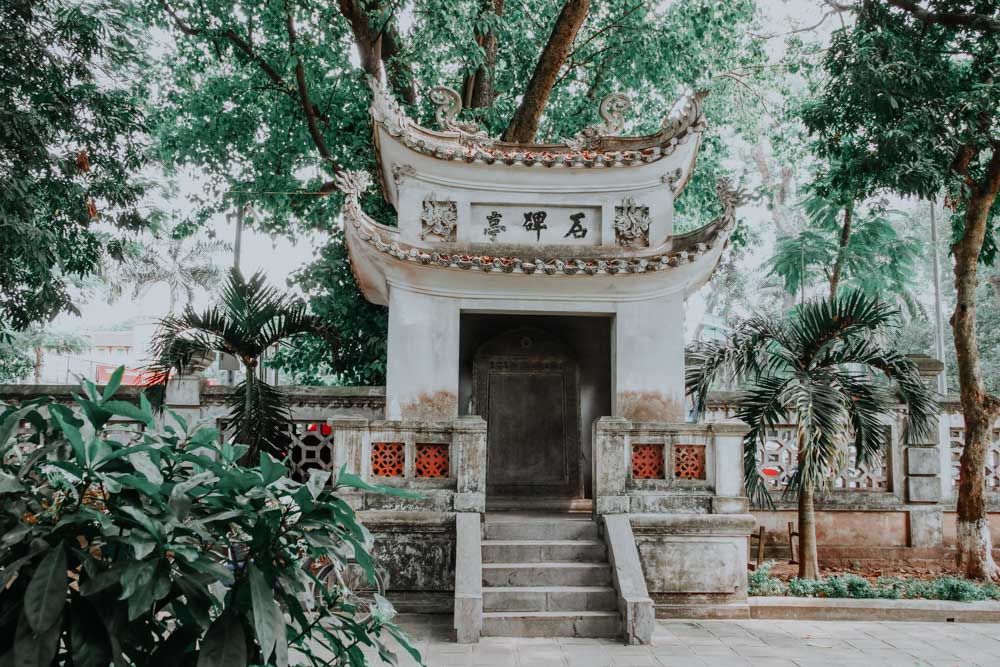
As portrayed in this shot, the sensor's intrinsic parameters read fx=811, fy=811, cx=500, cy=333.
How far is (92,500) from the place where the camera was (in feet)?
6.66

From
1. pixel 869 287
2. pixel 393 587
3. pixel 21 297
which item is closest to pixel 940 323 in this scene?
pixel 869 287

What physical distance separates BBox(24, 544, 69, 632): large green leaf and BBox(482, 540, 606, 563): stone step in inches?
237

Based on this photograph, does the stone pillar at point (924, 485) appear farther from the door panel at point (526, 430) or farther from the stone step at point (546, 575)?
the stone step at point (546, 575)

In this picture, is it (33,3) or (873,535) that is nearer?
(33,3)

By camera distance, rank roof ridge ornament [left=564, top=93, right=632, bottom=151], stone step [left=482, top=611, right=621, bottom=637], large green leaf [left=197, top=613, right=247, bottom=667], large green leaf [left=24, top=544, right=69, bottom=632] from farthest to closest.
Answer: roof ridge ornament [left=564, top=93, right=632, bottom=151], stone step [left=482, top=611, right=621, bottom=637], large green leaf [left=197, top=613, right=247, bottom=667], large green leaf [left=24, top=544, right=69, bottom=632]

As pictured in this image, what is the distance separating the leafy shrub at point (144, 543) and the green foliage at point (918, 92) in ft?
30.7

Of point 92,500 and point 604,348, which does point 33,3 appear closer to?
point 604,348

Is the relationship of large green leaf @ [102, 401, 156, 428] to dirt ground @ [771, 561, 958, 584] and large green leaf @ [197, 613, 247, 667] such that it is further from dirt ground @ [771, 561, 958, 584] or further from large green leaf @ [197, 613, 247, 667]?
dirt ground @ [771, 561, 958, 584]

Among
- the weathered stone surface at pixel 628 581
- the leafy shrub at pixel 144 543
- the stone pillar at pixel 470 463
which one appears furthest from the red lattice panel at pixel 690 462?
the leafy shrub at pixel 144 543

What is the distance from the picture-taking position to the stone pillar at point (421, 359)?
8.77m

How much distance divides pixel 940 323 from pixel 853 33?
1550 centimetres

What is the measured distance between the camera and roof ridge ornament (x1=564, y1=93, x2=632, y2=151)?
31.6ft

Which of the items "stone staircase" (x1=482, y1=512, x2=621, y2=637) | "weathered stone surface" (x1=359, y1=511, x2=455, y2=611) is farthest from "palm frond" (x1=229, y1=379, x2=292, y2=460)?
"stone staircase" (x1=482, y1=512, x2=621, y2=637)

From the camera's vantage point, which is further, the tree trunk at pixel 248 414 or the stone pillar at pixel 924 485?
the stone pillar at pixel 924 485
